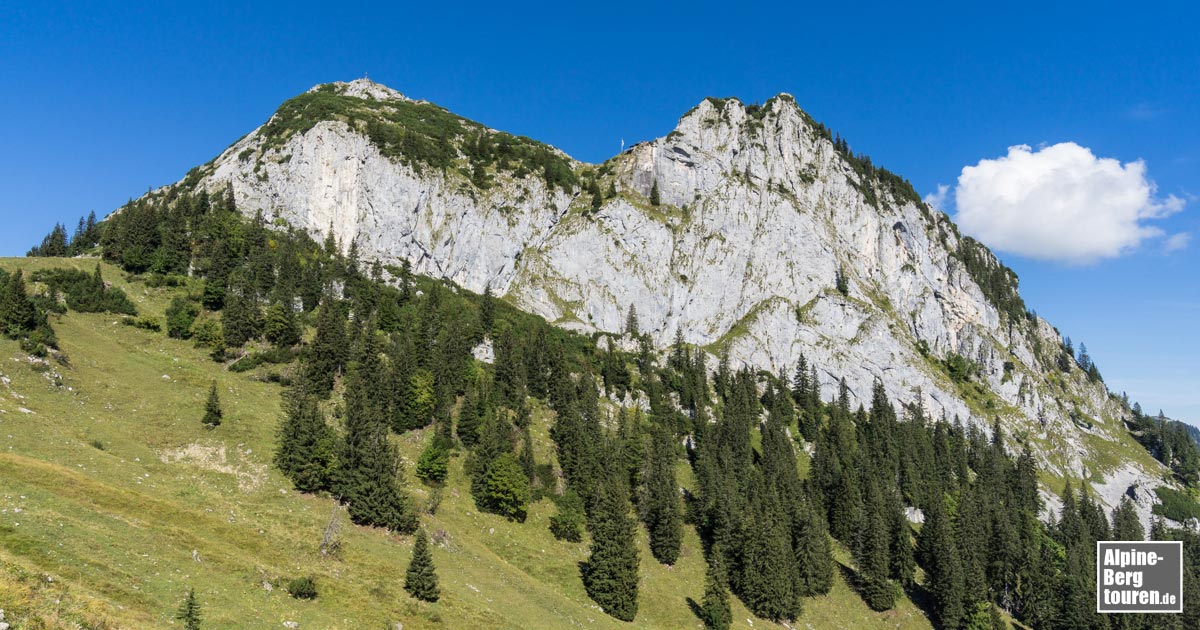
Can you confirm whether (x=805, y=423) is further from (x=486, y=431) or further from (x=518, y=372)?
(x=486, y=431)

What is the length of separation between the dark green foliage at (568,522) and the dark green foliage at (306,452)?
1217 inches

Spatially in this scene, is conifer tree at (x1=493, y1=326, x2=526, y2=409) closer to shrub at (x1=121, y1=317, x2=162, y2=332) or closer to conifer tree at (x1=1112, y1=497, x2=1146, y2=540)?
shrub at (x1=121, y1=317, x2=162, y2=332)

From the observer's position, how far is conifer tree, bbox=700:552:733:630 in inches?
2694

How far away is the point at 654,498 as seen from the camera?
93.6 m

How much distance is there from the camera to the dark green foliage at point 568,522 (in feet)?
269

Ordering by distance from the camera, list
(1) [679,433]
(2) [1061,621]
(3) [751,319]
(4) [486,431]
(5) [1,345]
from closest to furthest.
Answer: (5) [1,345], (4) [486,431], (2) [1061,621], (1) [679,433], (3) [751,319]

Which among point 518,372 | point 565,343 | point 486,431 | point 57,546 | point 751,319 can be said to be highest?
point 751,319

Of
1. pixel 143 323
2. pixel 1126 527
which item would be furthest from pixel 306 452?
pixel 1126 527

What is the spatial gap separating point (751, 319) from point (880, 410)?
47.6 meters

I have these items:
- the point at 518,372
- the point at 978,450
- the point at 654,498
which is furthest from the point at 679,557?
the point at 978,450

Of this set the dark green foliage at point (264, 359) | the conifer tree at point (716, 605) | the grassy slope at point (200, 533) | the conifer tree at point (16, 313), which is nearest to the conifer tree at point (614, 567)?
the grassy slope at point (200, 533)

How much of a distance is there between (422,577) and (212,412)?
3892 cm

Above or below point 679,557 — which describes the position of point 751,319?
above
